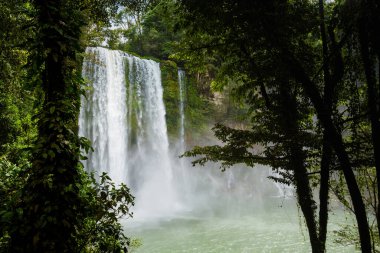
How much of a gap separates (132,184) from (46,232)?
70.6 feet

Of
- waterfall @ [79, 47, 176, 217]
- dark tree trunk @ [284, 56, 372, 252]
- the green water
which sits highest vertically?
waterfall @ [79, 47, 176, 217]

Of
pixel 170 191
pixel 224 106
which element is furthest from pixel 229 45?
pixel 224 106

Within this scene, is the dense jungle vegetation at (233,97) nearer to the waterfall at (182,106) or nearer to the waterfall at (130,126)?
the waterfall at (130,126)

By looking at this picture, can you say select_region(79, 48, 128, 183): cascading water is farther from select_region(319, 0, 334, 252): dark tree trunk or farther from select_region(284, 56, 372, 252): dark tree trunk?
select_region(284, 56, 372, 252): dark tree trunk

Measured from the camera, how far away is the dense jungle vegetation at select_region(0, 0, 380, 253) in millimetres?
2971

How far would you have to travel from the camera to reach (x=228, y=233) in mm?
14430

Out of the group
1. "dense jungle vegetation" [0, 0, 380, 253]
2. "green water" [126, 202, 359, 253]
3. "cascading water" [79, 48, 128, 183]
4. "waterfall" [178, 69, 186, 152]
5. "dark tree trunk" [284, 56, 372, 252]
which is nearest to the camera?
"dense jungle vegetation" [0, 0, 380, 253]

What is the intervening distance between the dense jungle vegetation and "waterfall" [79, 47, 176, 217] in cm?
1291

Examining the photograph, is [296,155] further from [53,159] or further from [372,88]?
[53,159]

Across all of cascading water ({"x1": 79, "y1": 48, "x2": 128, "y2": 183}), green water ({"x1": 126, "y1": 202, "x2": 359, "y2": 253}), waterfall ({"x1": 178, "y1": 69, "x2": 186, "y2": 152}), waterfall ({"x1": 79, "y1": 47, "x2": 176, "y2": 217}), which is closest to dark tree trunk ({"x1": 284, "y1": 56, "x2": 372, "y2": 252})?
green water ({"x1": 126, "y1": 202, "x2": 359, "y2": 253})

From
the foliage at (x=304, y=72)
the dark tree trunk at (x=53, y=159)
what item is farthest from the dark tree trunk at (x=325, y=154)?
the dark tree trunk at (x=53, y=159)

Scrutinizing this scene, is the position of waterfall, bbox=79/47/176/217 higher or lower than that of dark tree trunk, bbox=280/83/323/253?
higher

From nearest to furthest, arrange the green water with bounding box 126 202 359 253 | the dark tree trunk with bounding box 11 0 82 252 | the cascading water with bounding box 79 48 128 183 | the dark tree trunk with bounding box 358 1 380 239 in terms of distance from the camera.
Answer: the dark tree trunk with bounding box 11 0 82 252 → the dark tree trunk with bounding box 358 1 380 239 → the green water with bounding box 126 202 359 253 → the cascading water with bounding box 79 48 128 183

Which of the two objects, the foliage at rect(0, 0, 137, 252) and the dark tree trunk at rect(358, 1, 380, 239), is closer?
the foliage at rect(0, 0, 137, 252)
